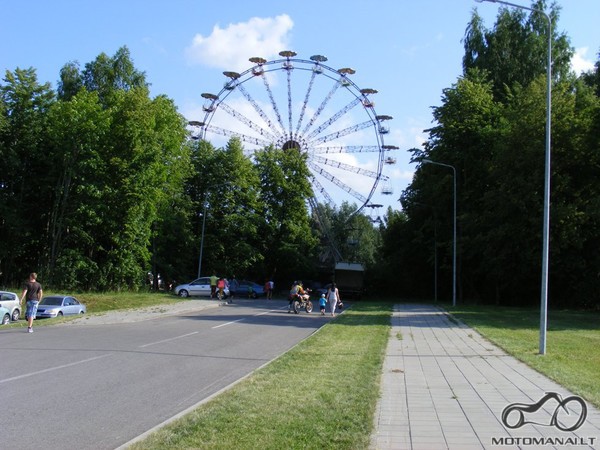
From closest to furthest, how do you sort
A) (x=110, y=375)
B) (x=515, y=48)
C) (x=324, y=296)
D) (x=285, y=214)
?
(x=110, y=375) → (x=324, y=296) → (x=515, y=48) → (x=285, y=214)

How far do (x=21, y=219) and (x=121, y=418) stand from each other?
37.0m

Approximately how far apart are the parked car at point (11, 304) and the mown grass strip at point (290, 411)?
17.8 meters

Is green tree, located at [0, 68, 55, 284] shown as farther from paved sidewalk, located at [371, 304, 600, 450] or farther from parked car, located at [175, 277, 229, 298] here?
paved sidewalk, located at [371, 304, 600, 450]

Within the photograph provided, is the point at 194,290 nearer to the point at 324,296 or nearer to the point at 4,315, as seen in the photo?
the point at 324,296

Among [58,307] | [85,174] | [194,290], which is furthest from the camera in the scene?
[194,290]

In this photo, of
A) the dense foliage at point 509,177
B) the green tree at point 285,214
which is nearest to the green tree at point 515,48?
the dense foliage at point 509,177

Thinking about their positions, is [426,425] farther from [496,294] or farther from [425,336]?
[496,294]

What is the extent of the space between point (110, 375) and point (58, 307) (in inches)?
749

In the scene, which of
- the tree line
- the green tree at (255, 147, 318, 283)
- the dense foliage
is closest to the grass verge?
the dense foliage

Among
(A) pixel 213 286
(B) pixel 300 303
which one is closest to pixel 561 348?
(B) pixel 300 303

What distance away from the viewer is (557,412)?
289 inches

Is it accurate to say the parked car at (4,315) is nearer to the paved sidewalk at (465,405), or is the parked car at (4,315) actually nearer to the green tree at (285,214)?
the paved sidewalk at (465,405)

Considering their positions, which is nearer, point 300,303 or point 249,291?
point 300,303

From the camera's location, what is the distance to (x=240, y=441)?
6.01 metres
